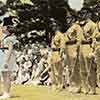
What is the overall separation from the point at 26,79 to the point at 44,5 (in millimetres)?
3617

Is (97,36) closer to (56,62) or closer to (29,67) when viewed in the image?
(56,62)

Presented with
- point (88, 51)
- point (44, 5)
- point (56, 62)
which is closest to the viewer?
point (88, 51)

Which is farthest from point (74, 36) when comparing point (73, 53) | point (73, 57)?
point (73, 57)

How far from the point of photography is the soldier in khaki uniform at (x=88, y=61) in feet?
61.1

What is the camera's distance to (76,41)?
62.9ft

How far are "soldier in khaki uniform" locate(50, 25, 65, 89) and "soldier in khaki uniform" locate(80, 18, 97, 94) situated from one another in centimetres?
185

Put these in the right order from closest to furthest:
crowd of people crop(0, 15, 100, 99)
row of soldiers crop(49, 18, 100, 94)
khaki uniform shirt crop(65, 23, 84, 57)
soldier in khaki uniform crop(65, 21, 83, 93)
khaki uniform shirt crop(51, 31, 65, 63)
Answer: crowd of people crop(0, 15, 100, 99), row of soldiers crop(49, 18, 100, 94), khaki uniform shirt crop(65, 23, 84, 57), soldier in khaki uniform crop(65, 21, 83, 93), khaki uniform shirt crop(51, 31, 65, 63)

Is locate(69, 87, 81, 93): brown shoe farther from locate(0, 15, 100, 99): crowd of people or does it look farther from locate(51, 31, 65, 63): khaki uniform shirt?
locate(51, 31, 65, 63): khaki uniform shirt

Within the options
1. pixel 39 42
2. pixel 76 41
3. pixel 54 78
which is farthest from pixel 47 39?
pixel 76 41

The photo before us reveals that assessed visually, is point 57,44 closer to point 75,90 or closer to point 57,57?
point 57,57

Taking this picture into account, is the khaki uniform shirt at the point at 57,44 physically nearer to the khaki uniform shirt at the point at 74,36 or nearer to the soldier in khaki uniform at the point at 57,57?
the soldier in khaki uniform at the point at 57,57

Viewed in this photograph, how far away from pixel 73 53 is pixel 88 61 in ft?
3.01

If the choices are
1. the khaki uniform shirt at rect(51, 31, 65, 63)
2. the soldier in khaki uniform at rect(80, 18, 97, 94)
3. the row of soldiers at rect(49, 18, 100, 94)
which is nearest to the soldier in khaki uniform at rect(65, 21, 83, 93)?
the row of soldiers at rect(49, 18, 100, 94)

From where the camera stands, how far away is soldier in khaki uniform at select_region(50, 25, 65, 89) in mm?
21062
